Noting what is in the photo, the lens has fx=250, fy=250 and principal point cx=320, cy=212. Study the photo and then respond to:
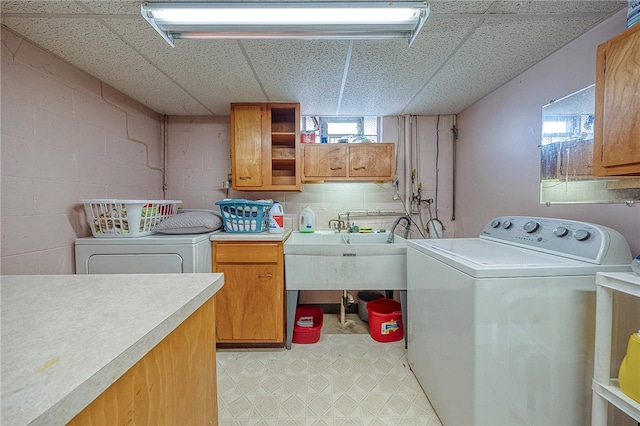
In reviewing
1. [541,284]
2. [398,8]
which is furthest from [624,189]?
[398,8]

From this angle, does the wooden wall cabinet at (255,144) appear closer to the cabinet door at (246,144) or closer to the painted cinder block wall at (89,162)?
the cabinet door at (246,144)

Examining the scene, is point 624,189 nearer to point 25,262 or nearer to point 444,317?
point 444,317

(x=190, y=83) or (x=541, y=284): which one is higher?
(x=190, y=83)

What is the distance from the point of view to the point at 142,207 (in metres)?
1.82

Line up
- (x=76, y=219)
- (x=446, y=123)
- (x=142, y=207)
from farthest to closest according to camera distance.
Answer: (x=446, y=123)
(x=142, y=207)
(x=76, y=219)

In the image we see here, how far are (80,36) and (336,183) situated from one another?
2.08 m

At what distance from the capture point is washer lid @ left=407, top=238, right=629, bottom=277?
3.34ft

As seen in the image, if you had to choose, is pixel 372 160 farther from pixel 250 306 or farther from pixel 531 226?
pixel 250 306

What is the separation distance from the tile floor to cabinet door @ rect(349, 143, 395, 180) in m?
1.51

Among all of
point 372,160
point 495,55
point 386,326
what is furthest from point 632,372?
point 372,160

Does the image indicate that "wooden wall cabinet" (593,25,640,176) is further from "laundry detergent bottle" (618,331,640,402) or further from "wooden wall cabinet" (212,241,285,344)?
"wooden wall cabinet" (212,241,285,344)

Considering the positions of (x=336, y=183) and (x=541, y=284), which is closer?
(x=541, y=284)

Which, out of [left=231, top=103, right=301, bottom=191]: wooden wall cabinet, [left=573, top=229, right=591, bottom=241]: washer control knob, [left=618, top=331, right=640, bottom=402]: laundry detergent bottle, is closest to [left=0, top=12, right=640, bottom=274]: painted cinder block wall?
[left=573, top=229, right=591, bottom=241]: washer control knob

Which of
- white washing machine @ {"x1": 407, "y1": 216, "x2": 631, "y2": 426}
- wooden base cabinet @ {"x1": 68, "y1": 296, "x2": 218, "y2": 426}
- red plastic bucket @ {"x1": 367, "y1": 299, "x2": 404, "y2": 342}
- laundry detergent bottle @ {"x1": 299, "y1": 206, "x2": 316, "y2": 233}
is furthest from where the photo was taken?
laundry detergent bottle @ {"x1": 299, "y1": 206, "x2": 316, "y2": 233}
